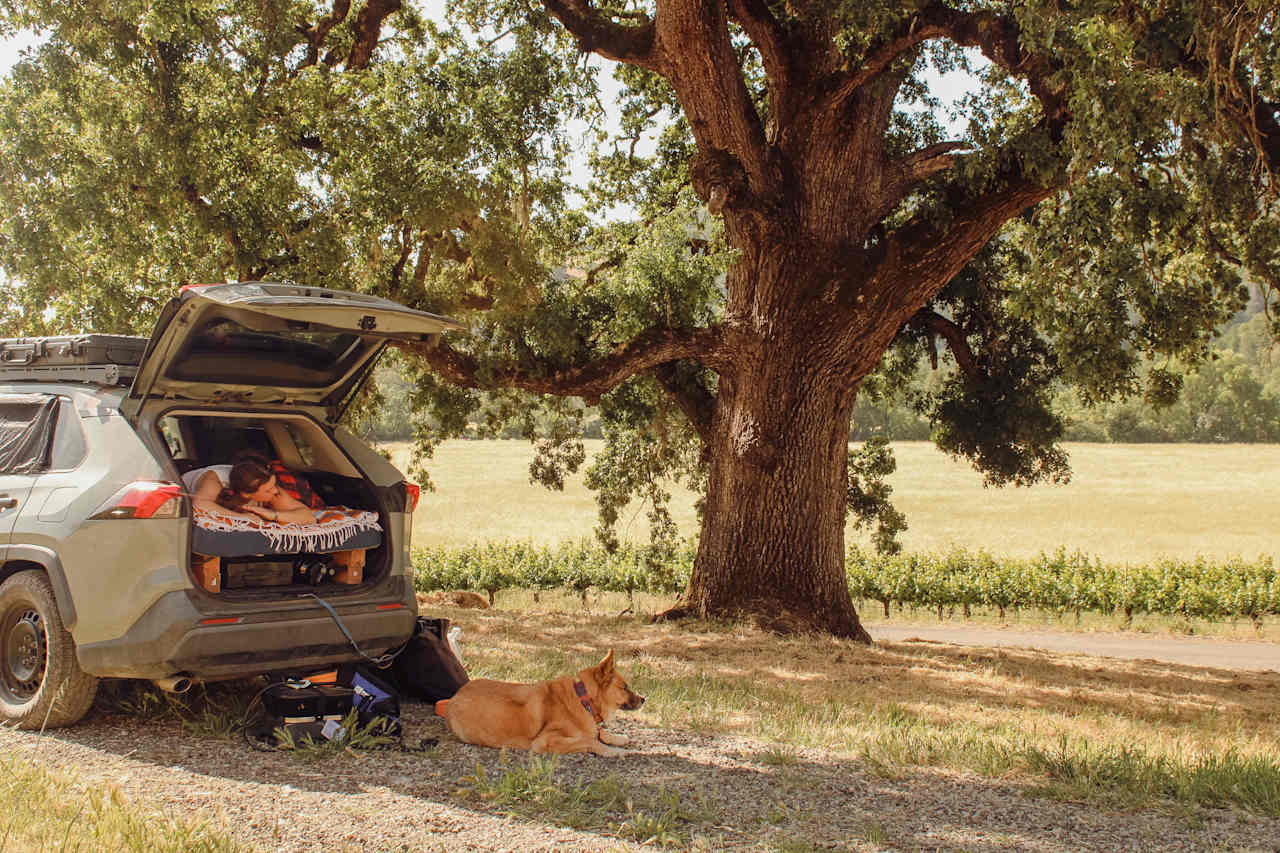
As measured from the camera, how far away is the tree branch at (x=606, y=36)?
12.6 metres

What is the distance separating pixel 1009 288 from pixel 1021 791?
36.3 ft

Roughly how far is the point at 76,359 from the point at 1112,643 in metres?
21.9

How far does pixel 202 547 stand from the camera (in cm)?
564

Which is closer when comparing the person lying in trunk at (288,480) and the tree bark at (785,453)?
the person lying in trunk at (288,480)

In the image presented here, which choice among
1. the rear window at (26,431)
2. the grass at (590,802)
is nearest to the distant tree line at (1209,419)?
the rear window at (26,431)

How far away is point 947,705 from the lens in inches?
321

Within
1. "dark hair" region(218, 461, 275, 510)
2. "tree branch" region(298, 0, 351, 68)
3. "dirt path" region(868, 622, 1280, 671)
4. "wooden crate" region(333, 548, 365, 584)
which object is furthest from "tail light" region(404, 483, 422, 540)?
"dirt path" region(868, 622, 1280, 671)

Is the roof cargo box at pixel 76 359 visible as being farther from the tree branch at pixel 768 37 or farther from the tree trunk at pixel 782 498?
the tree branch at pixel 768 37

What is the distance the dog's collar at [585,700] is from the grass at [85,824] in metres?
2.18

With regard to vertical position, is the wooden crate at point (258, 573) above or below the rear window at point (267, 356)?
below

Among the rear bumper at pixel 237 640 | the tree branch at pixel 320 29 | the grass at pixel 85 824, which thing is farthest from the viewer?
the tree branch at pixel 320 29

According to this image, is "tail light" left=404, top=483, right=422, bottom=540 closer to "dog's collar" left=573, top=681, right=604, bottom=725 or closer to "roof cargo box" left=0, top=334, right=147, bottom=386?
"dog's collar" left=573, top=681, right=604, bottom=725

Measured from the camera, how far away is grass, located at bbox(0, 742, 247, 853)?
12.6 feet

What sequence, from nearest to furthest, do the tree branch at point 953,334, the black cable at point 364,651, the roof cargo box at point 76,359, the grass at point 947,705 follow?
the grass at point 947,705 < the black cable at point 364,651 < the roof cargo box at point 76,359 < the tree branch at point 953,334
